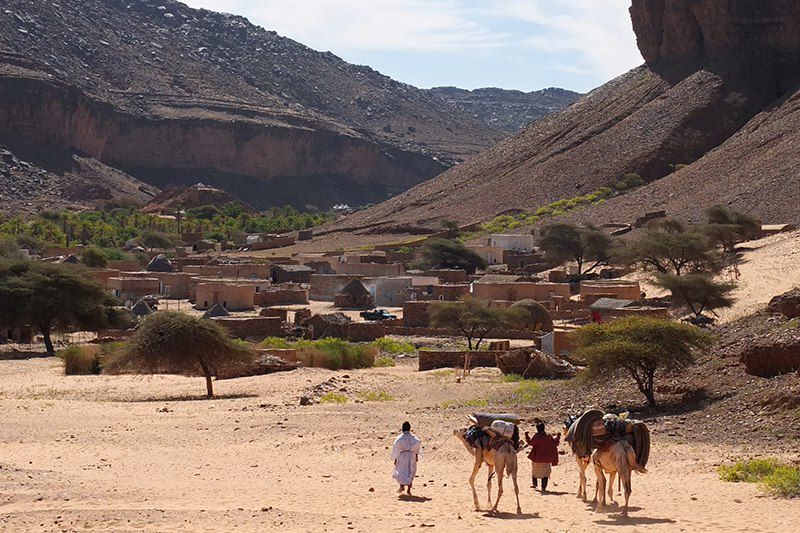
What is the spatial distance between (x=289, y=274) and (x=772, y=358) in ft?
126

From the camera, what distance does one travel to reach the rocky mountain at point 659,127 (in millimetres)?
80625

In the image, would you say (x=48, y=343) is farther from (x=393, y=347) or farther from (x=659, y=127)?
(x=659, y=127)

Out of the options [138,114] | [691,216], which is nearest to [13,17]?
[138,114]

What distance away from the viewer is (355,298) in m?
49.2

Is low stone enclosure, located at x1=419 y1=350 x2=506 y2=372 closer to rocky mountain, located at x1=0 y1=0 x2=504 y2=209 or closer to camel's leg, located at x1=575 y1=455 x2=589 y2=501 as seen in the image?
camel's leg, located at x1=575 y1=455 x2=589 y2=501

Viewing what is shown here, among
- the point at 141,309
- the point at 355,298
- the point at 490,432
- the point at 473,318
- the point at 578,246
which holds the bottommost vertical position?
the point at 490,432

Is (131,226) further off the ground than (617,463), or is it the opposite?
(131,226)

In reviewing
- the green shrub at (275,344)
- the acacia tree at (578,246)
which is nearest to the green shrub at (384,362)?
the green shrub at (275,344)

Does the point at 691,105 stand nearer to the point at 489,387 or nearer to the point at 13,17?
the point at 489,387

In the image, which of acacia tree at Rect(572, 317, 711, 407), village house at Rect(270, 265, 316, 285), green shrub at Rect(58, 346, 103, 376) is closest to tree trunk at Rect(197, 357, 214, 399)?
green shrub at Rect(58, 346, 103, 376)

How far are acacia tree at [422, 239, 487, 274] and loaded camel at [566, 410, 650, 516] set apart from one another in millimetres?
44416

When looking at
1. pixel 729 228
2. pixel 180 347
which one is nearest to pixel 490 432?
pixel 180 347

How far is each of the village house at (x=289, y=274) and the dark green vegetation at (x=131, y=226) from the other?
20.9 meters

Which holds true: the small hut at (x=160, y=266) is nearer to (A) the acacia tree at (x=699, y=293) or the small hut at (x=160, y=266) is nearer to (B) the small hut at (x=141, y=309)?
(B) the small hut at (x=141, y=309)
